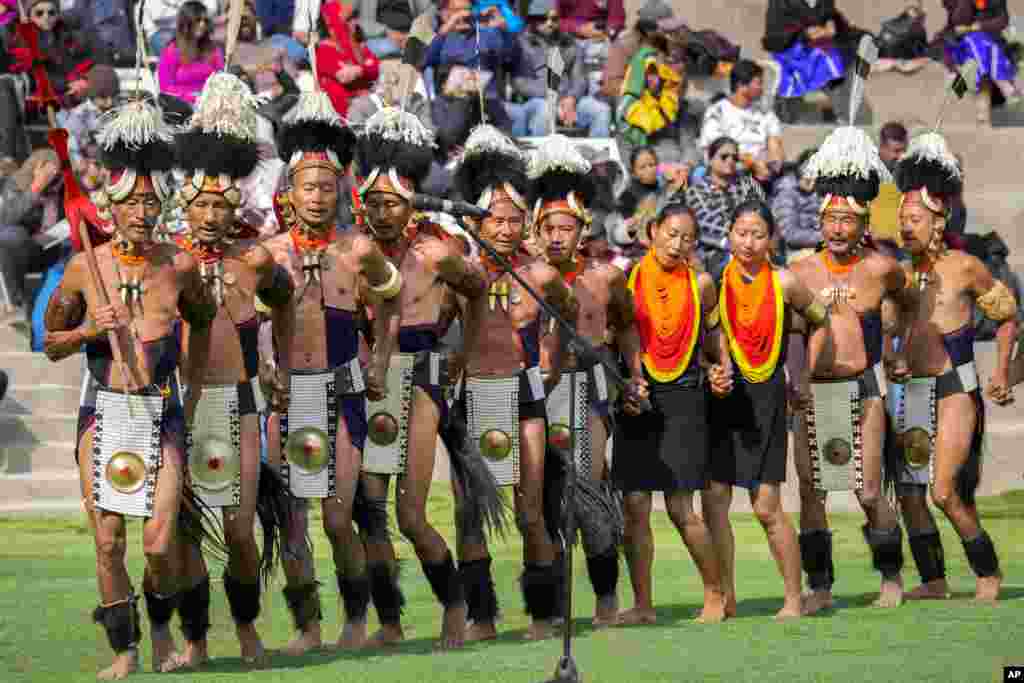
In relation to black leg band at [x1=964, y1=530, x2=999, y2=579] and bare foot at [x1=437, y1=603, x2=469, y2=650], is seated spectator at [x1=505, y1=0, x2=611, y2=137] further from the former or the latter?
bare foot at [x1=437, y1=603, x2=469, y2=650]

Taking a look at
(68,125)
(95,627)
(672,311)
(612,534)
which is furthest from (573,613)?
(68,125)

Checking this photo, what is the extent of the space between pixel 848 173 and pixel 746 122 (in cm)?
660

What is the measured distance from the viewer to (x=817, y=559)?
10977mm

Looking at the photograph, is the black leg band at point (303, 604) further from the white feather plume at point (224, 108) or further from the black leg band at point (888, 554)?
the black leg band at point (888, 554)

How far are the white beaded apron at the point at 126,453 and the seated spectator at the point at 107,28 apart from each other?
9.05 metres

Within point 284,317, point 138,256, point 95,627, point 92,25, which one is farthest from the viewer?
point 92,25

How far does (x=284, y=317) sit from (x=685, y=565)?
440 cm

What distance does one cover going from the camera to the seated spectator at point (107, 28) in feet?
57.1

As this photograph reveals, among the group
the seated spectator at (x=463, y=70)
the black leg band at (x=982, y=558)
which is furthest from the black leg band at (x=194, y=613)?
the seated spectator at (x=463, y=70)

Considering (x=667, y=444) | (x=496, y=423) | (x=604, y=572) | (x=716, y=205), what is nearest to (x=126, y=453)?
(x=496, y=423)

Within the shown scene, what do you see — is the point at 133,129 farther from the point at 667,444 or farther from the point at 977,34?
the point at 977,34

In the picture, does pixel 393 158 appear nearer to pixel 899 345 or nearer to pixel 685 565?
pixel 899 345

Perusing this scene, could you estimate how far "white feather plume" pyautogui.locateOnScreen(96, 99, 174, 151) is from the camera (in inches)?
349

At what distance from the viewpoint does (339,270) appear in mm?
9719
